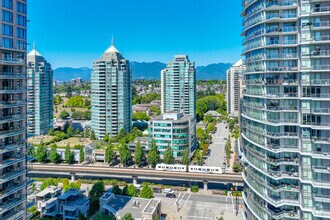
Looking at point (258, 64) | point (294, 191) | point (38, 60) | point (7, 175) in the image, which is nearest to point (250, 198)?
point (294, 191)

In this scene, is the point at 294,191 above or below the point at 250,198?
above

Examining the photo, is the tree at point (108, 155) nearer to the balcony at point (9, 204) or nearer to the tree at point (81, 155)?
the tree at point (81, 155)

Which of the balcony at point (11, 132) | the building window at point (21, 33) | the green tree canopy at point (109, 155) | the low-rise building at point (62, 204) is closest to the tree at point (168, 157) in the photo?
the green tree canopy at point (109, 155)

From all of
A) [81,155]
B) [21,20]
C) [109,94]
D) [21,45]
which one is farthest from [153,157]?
[21,20]

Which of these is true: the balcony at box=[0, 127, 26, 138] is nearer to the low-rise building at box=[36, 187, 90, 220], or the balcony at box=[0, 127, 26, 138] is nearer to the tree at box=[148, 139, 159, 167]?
the low-rise building at box=[36, 187, 90, 220]

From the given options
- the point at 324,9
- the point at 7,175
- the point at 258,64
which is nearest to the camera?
the point at 324,9

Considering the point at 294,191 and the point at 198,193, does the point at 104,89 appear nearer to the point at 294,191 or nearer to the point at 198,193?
the point at 198,193

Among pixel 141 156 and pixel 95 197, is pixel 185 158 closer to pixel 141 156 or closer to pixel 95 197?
pixel 141 156
